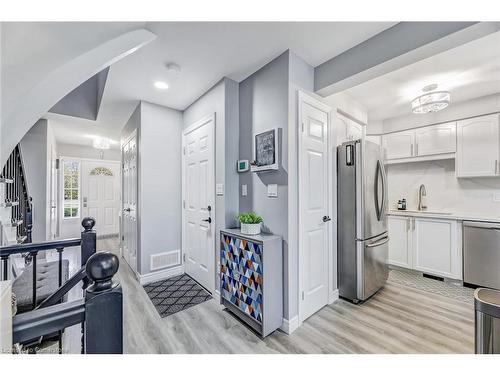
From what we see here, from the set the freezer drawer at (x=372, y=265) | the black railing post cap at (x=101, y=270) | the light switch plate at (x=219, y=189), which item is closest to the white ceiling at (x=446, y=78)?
the freezer drawer at (x=372, y=265)

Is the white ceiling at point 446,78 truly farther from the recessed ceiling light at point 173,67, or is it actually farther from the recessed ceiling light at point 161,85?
the recessed ceiling light at point 161,85

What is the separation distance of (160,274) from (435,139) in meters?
4.22

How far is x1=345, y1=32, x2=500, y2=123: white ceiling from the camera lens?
1961 millimetres

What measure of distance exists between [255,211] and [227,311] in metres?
1.00

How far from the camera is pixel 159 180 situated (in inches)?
118

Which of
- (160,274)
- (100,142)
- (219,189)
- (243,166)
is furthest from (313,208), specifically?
(100,142)

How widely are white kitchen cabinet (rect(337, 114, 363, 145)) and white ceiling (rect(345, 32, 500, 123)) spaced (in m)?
0.31

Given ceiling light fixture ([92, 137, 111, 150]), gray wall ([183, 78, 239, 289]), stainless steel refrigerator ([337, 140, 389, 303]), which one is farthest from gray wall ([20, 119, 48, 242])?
stainless steel refrigerator ([337, 140, 389, 303])

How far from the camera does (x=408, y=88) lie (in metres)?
2.61

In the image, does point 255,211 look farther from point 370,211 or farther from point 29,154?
point 29,154

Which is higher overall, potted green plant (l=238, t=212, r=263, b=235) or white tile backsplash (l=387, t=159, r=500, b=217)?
white tile backsplash (l=387, t=159, r=500, b=217)

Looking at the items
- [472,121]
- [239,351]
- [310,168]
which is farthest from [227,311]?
[472,121]

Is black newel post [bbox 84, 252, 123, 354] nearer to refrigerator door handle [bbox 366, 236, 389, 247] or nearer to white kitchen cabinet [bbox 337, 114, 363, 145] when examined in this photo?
refrigerator door handle [bbox 366, 236, 389, 247]

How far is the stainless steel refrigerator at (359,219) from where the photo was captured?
7.49 ft
